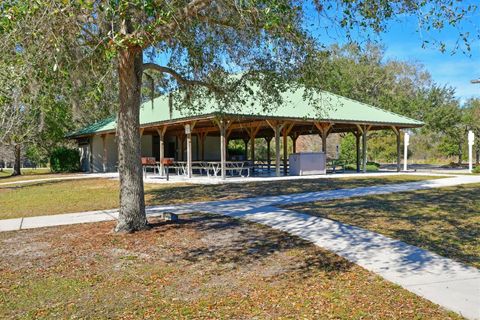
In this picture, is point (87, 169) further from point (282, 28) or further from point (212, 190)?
point (282, 28)

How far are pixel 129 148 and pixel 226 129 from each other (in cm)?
1249

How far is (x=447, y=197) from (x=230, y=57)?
7.56 meters

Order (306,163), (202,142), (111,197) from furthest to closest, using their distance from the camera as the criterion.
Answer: (202,142)
(306,163)
(111,197)

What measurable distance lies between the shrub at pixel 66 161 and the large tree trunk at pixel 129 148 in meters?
26.7

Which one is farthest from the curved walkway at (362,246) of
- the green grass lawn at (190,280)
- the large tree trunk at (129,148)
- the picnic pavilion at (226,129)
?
the picnic pavilion at (226,129)

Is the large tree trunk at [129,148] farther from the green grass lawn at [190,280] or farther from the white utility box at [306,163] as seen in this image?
the white utility box at [306,163]

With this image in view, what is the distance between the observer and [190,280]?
5.26 metres

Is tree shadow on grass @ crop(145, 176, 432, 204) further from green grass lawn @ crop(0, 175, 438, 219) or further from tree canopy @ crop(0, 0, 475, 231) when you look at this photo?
tree canopy @ crop(0, 0, 475, 231)

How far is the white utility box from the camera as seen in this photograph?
2177 cm

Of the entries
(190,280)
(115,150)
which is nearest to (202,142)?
(115,150)

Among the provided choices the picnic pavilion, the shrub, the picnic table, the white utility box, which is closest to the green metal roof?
the picnic pavilion

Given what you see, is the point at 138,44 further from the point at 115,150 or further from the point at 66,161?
the point at 66,161

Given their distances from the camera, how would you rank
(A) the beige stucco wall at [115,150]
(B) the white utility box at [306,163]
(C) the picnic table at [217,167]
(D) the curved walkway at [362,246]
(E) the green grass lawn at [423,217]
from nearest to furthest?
1. (D) the curved walkway at [362,246]
2. (E) the green grass lawn at [423,217]
3. (C) the picnic table at [217,167]
4. (B) the white utility box at [306,163]
5. (A) the beige stucco wall at [115,150]

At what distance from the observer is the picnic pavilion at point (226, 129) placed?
761 inches
